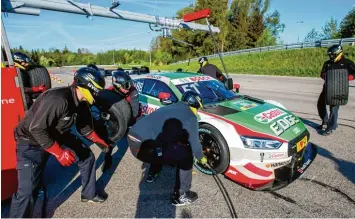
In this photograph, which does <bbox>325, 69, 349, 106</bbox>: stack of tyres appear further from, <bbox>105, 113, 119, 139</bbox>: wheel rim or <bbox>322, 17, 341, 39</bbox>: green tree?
<bbox>322, 17, 341, 39</bbox>: green tree

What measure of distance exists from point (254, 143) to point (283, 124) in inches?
25.6

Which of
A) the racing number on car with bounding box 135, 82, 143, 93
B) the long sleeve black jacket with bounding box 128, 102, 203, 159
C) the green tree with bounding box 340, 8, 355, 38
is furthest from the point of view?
the green tree with bounding box 340, 8, 355, 38

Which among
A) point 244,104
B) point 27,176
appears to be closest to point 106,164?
point 27,176

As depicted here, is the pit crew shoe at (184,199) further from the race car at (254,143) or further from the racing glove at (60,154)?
the racing glove at (60,154)

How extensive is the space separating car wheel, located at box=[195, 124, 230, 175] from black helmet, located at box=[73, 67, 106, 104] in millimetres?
1762

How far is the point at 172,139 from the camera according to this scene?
299 cm

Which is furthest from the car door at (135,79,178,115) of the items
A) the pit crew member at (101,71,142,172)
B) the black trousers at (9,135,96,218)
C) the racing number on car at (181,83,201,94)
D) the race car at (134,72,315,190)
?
the black trousers at (9,135,96,218)

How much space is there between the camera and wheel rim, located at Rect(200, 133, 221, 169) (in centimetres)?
367

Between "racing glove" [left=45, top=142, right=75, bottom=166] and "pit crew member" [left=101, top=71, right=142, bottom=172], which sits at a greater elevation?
"pit crew member" [left=101, top=71, right=142, bottom=172]

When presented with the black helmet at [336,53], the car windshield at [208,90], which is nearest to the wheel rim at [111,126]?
the car windshield at [208,90]

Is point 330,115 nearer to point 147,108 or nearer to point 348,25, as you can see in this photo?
point 147,108

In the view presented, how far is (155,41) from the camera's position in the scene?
213 ft

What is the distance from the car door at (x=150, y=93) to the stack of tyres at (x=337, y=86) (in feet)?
11.1

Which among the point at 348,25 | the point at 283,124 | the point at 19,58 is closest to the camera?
the point at 283,124
